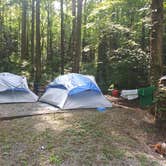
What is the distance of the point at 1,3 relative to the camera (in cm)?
2277

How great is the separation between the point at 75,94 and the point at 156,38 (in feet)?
10.3

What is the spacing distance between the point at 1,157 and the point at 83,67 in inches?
486

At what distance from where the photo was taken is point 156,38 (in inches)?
316

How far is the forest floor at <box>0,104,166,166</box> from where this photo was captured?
513cm

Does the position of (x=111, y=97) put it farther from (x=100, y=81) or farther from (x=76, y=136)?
(x=76, y=136)

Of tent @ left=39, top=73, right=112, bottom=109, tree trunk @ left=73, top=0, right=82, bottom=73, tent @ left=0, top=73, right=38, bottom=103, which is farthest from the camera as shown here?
tree trunk @ left=73, top=0, right=82, bottom=73

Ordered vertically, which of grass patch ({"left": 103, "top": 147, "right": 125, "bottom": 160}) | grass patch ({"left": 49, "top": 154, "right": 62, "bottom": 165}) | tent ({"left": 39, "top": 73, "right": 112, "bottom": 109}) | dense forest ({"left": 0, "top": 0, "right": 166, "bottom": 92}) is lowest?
grass patch ({"left": 103, "top": 147, "right": 125, "bottom": 160})

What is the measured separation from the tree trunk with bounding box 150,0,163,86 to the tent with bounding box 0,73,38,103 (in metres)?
4.39

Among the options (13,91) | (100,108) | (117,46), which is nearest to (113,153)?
(100,108)

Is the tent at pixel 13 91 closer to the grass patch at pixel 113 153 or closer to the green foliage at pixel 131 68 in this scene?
the green foliage at pixel 131 68

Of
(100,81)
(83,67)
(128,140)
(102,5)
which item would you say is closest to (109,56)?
(100,81)

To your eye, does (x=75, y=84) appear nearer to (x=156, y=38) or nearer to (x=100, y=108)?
(x=100, y=108)

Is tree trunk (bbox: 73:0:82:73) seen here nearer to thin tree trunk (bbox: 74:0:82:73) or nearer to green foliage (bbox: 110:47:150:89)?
thin tree trunk (bbox: 74:0:82:73)

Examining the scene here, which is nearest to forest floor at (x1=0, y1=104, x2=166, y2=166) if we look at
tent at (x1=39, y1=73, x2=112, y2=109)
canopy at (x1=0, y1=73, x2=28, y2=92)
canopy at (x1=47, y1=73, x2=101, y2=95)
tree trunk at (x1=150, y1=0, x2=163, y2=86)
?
tent at (x1=39, y1=73, x2=112, y2=109)
